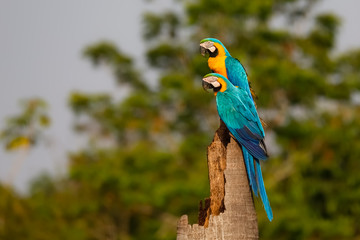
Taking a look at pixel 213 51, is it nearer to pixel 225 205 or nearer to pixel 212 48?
pixel 212 48

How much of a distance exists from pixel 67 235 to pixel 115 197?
7.22ft

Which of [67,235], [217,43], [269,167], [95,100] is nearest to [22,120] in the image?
[95,100]

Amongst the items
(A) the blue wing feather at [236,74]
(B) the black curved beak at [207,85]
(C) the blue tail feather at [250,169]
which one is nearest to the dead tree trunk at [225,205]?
(C) the blue tail feather at [250,169]

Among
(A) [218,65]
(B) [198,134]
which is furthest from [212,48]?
(B) [198,134]

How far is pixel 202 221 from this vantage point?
2.88m

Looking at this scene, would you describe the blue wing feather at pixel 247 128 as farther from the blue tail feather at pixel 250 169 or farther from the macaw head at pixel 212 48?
the macaw head at pixel 212 48

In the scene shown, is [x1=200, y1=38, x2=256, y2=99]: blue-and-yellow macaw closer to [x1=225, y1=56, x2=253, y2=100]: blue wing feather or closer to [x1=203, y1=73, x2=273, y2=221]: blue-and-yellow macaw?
[x1=225, y1=56, x2=253, y2=100]: blue wing feather

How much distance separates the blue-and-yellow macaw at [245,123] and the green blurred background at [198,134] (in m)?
11.1

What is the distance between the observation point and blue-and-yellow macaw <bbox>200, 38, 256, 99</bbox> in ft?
12.9

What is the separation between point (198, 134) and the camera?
59.6ft

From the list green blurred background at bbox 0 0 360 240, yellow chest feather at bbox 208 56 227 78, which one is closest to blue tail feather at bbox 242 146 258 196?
yellow chest feather at bbox 208 56 227 78

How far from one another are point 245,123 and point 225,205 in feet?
2.11

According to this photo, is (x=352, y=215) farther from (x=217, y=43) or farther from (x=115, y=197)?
(x=217, y=43)

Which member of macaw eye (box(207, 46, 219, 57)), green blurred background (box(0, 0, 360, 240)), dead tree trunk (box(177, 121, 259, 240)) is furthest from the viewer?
green blurred background (box(0, 0, 360, 240))
